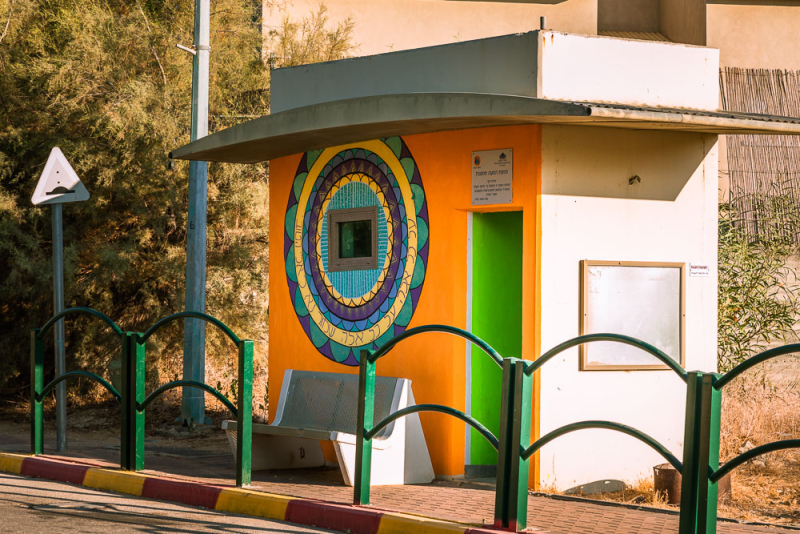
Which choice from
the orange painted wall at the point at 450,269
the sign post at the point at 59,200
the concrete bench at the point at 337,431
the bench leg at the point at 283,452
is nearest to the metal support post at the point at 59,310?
the sign post at the point at 59,200

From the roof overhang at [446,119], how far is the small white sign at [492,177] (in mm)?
249

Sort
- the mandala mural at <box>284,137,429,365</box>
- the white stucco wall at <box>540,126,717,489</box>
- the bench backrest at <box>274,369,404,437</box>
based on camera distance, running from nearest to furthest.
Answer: the white stucco wall at <box>540,126,717,489</box> → the bench backrest at <box>274,369,404,437</box> → the mandala mural at <box>284,137,429,365</box>

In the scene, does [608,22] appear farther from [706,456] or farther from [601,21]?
[706,456]

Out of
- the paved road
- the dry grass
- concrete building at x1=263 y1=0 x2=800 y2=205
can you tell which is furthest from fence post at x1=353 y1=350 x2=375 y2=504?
concrete building at x1=263 y1=0 x2=800 y2=205

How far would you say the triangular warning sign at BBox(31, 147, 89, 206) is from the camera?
9203 mm

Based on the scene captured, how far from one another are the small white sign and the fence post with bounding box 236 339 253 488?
2.19 meters

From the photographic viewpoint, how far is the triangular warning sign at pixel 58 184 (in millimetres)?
9203

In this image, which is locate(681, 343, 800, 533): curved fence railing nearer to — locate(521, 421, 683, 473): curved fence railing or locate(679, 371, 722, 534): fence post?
locate(679, 371, 722, 534): fence post

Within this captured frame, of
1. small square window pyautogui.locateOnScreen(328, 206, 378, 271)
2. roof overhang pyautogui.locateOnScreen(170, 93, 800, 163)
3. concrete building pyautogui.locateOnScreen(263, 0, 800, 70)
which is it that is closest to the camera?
roof overhang pyautogui.locateOnScreen(170, 93, 800, 163)

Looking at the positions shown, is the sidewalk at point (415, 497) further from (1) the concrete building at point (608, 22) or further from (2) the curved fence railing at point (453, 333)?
(1) the concrete building at point (608, 22)

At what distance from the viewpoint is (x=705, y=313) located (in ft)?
27.0

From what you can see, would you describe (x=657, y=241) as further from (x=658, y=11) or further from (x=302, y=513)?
(x=658, y=11)

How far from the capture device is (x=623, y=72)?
7.80 meters

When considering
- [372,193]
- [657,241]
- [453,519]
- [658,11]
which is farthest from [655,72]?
[658,11]
